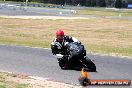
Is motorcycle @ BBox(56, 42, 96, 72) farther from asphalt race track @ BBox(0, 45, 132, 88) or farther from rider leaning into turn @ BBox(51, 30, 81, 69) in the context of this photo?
asphalt race track @ BBox(0, 45, 132, 88)

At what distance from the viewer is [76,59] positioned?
44.0 ft

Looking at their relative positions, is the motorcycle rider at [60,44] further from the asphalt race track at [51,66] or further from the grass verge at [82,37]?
the grass verge at [82,37]

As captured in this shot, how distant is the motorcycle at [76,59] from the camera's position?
13.2 m

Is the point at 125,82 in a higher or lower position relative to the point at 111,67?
higher

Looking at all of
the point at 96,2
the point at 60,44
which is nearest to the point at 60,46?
the point at 60,44

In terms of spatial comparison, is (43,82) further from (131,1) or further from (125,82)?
(131,1)

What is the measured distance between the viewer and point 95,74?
12648 mm

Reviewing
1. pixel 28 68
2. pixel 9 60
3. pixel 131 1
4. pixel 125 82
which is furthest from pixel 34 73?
pixel 131 1

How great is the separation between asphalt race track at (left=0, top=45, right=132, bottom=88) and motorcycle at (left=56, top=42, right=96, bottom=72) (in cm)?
32

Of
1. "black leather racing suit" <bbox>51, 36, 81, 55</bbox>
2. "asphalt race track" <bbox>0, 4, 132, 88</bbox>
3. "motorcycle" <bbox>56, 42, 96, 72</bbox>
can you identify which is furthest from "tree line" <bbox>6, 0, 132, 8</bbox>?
"motorcycle" <bbox>56, 42, 96, 72</bbox>

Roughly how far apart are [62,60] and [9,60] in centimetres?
269

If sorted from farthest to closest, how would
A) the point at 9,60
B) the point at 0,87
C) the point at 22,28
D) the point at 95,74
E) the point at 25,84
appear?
the point at 22,28
the point at 9,60
the point at 95,74
the point at 25,84
the point at 0,87

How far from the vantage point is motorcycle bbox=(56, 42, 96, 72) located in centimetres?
1320

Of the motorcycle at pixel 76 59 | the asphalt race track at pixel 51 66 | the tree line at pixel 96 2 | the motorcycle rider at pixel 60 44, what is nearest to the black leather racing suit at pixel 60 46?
the motorcycle rider at pixel 60 44
